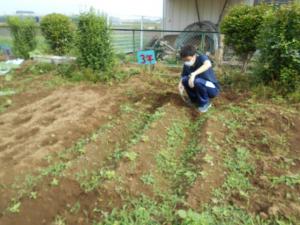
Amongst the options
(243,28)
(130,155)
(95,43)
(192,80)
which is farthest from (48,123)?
(243,28)

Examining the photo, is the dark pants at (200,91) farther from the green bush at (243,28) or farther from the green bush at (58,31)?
the green bush at (58,31)

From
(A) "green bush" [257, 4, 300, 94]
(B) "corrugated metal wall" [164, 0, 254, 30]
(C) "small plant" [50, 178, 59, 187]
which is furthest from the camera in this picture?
(B) "corrugated metal wall" [164, 0, 254, 30]

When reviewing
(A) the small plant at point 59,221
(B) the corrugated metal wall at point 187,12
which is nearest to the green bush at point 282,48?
(A) the small plant at point 59,221

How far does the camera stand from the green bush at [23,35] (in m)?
7.84

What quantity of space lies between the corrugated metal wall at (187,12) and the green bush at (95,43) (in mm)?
4330

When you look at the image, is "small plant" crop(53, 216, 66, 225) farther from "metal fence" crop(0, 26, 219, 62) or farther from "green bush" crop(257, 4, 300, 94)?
"metal fence" crop(0, 26, 219, 62)

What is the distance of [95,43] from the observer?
223 inches

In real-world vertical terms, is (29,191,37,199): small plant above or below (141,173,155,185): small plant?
below

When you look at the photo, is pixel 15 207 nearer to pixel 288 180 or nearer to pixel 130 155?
pixel 130 155

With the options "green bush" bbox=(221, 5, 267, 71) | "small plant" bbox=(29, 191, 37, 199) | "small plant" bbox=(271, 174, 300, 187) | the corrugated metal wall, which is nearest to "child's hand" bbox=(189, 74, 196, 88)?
"small plant" bbox=(271, 174, 300, 187)

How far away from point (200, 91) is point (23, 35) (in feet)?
20.2

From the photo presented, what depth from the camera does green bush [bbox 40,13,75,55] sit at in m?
7.03

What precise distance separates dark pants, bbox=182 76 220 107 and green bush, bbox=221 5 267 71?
1669 mm

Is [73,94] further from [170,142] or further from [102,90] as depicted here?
[170,142]
